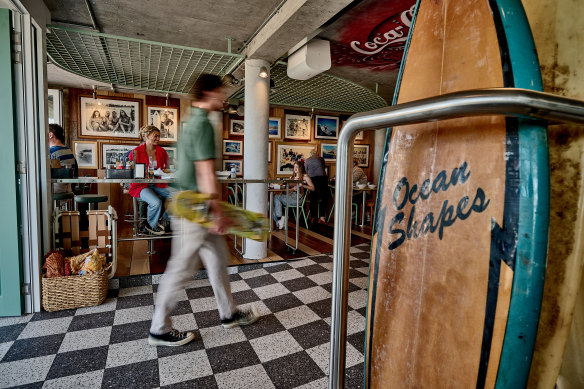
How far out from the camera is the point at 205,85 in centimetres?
191

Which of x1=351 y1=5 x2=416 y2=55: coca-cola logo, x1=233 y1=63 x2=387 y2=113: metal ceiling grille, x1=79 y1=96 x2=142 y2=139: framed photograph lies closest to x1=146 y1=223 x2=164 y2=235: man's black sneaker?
x1=233 y1=63 x2=387 y2=113: metal ceiling grille

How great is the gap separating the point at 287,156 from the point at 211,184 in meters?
6.32

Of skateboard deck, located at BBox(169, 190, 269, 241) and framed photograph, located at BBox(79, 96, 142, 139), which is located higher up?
framed photograph, located at BBox(79, 96, 142, 139)

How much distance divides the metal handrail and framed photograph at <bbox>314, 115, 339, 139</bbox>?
7976 millimetres

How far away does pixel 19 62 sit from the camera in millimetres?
2289

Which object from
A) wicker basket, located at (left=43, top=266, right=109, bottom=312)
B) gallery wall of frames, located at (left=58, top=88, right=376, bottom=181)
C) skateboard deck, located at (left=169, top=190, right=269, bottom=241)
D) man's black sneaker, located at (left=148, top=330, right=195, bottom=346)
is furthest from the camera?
gallery wall of frames, located at (left=58, top=88, right=376, bottom=181)

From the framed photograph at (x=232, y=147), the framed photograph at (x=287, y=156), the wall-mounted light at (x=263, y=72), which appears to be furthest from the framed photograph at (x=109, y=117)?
the wall-mounted light at (x=263, y=72)

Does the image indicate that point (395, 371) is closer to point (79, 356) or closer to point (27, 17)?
point (79, 356)

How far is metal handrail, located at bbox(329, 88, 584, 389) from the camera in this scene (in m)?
0.40

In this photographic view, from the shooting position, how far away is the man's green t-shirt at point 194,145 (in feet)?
6.07

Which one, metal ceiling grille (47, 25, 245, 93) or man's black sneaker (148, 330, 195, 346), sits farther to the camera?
metal ceiling grille (47, 25, 245, 93)

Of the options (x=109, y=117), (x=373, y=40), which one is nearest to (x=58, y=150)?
(x=109, y=117)

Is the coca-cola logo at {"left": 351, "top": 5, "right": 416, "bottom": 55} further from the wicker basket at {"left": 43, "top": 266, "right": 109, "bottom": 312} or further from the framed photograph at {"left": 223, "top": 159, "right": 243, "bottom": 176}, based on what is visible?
the framed photograph at {"left": 223, "top": 159, "right": 243, "bottom": 176}

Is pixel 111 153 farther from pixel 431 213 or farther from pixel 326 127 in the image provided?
pixel 431 213
